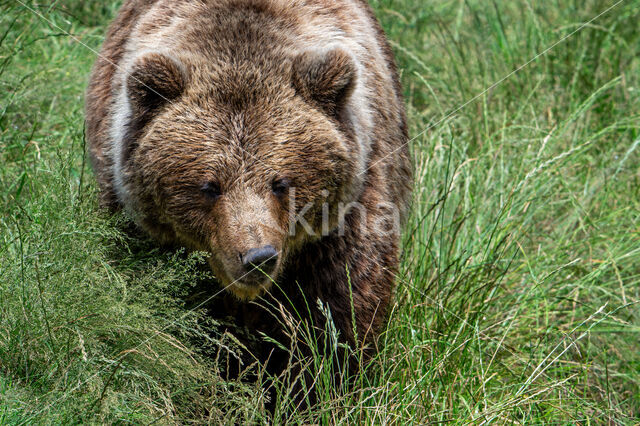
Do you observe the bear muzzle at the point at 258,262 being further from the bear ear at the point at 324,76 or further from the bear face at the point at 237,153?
the bear ear at the point at 324,76

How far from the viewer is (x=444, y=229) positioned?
530 centimetres

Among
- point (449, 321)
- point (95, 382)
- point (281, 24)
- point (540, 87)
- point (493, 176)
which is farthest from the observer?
point (540, 87)

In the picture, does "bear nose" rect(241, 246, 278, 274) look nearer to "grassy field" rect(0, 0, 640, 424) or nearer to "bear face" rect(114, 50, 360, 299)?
"bear face" rect(114, 50, 360, 299)

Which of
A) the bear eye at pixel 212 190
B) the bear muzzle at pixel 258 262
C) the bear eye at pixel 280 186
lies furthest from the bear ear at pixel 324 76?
the bear muzzle at pixel 258 262

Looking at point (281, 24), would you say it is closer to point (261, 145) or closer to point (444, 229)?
point (261, 145)

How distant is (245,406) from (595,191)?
3.61 meters

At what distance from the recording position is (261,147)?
12.8 feet

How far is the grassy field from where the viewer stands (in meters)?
3.65

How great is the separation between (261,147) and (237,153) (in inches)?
4.5

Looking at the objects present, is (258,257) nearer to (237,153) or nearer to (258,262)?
(258,262)

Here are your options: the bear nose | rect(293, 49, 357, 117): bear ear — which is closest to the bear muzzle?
the bear nose

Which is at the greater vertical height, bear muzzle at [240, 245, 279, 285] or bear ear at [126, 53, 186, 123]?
bear ear at [126, 53, 186, 123]

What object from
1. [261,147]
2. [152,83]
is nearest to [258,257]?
[261,147]

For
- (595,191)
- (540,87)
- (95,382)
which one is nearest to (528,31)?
(540,87)
